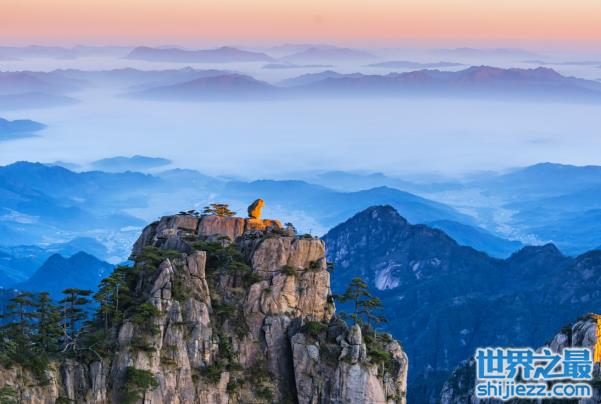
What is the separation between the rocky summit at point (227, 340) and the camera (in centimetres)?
6494

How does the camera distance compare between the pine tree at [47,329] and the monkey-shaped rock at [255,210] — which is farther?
the monkey-shaped rock at [255,210]

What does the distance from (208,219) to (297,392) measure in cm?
1459

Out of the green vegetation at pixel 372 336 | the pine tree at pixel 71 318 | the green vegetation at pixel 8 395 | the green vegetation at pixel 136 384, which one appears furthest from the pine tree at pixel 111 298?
the green vegetation at pixel 372 336

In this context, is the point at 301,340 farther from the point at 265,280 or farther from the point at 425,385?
the point at 425,385

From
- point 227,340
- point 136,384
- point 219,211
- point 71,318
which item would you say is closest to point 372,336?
point 227,340

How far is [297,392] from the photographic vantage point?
69.9 meters

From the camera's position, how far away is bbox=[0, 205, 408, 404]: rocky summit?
2557 inches

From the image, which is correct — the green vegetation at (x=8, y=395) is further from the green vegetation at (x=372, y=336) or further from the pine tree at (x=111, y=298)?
the green vegetation at (x=372, y=336)

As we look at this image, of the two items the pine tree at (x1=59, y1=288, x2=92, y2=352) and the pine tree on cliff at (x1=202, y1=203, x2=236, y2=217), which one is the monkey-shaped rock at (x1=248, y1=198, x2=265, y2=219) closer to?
the pine tree on cliff at (x1=202, y1=203, x2=236, y2=217)

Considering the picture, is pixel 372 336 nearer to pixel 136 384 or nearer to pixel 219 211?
pixel 219 211

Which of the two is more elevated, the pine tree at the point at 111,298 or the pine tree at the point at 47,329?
the pine tree at the point at 111,298

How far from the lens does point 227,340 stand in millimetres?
69562

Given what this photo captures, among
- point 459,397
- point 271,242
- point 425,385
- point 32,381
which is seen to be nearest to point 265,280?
point 271,242

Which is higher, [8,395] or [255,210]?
[255,210]
